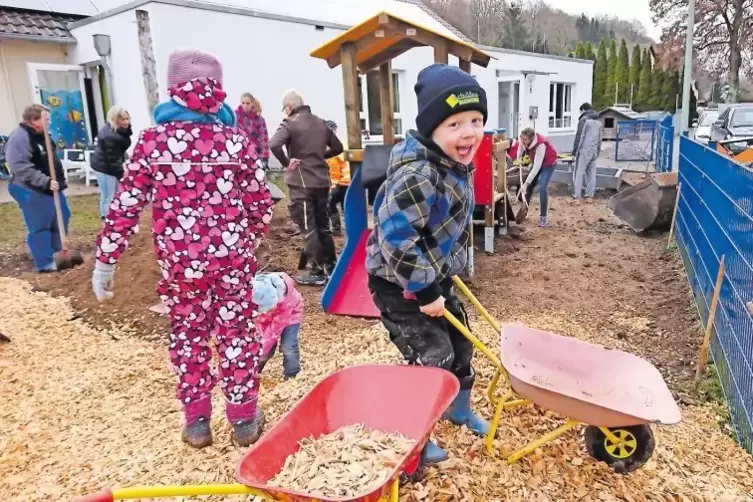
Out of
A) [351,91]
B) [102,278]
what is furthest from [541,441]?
[351,91]

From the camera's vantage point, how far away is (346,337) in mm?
4688

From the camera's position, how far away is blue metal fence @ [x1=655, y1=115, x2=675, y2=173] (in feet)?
44.4

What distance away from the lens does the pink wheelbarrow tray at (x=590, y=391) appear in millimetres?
2285

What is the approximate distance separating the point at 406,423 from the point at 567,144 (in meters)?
22.0

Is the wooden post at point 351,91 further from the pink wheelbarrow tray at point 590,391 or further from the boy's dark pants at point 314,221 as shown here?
the pink wheelbarrow tray at point 590,391

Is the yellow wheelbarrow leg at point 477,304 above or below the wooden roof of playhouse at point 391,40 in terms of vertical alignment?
below

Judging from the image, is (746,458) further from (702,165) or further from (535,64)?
(535,64)

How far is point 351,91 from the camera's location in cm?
577

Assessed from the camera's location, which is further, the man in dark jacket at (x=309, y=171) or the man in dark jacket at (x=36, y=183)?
the man in dark jacket at (x=36, y=183)

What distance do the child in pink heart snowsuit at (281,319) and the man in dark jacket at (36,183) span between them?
162 inches

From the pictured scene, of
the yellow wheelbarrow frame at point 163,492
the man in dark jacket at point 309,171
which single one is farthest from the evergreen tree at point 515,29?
the yellow wheelbarrow frame at point 163,492

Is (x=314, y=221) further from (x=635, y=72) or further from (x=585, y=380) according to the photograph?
(x=635, y=72)

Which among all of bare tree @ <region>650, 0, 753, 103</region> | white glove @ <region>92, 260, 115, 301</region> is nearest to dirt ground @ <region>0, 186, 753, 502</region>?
white glove @ <region>92, 260, 115, 301</region>

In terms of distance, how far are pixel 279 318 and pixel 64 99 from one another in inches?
422
